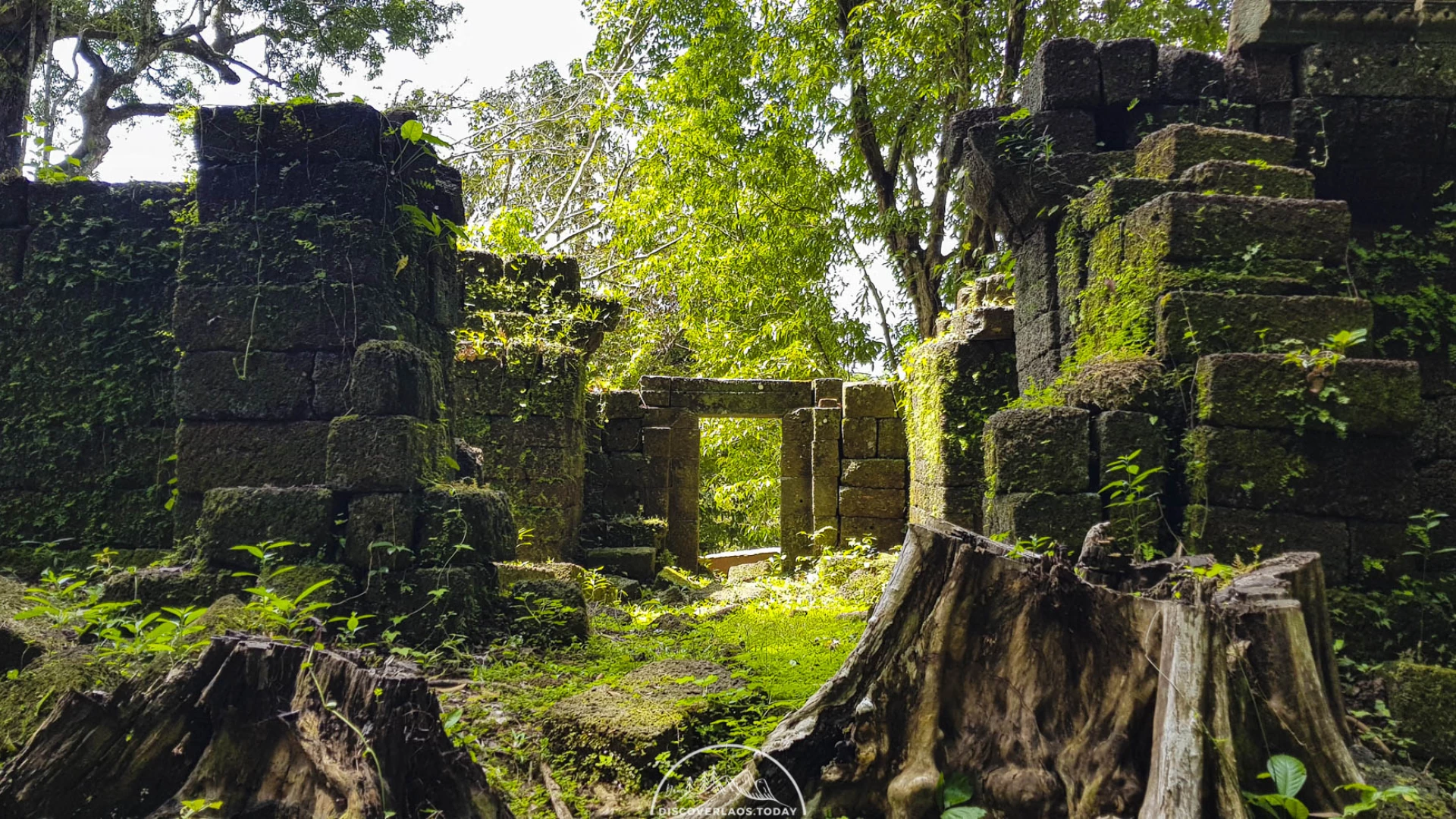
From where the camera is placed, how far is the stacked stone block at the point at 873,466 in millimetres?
10945

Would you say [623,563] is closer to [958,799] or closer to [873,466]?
[873,466]

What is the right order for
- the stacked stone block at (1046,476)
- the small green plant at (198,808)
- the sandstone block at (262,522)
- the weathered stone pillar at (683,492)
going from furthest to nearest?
the weathered stone pillar at (683,492) → the sandstone block at (262,522) → the stacked stone block at (1046,476) → the small green plant at (198,808)

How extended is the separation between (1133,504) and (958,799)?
2075mm

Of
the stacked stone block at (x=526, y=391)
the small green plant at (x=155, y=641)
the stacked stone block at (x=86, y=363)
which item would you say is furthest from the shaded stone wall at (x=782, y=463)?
the small green plant at (x=155, y=641)

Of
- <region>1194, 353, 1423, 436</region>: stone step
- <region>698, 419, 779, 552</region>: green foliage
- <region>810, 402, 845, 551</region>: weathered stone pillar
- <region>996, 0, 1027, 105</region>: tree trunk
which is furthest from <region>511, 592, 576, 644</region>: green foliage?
<region>698, 419, 779, 552</region>: green foliage

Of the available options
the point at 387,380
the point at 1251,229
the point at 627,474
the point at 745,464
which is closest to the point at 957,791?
the point at 1251,229

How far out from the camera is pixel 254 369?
4.61m

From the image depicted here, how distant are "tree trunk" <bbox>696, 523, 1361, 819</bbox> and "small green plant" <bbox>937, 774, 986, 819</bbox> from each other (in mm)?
31

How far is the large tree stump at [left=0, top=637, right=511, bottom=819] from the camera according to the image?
7.23ft

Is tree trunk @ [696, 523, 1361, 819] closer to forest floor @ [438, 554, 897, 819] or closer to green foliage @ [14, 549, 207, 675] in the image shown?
forest floor @ [438, 554, 897, 819]

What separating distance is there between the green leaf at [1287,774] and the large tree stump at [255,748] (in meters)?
1.99

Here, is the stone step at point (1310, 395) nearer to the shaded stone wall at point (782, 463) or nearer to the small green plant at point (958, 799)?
the small green plant at point (958, 799)

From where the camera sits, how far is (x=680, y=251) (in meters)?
16.2

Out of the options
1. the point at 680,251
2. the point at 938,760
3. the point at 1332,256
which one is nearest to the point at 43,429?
the point at 938,760
